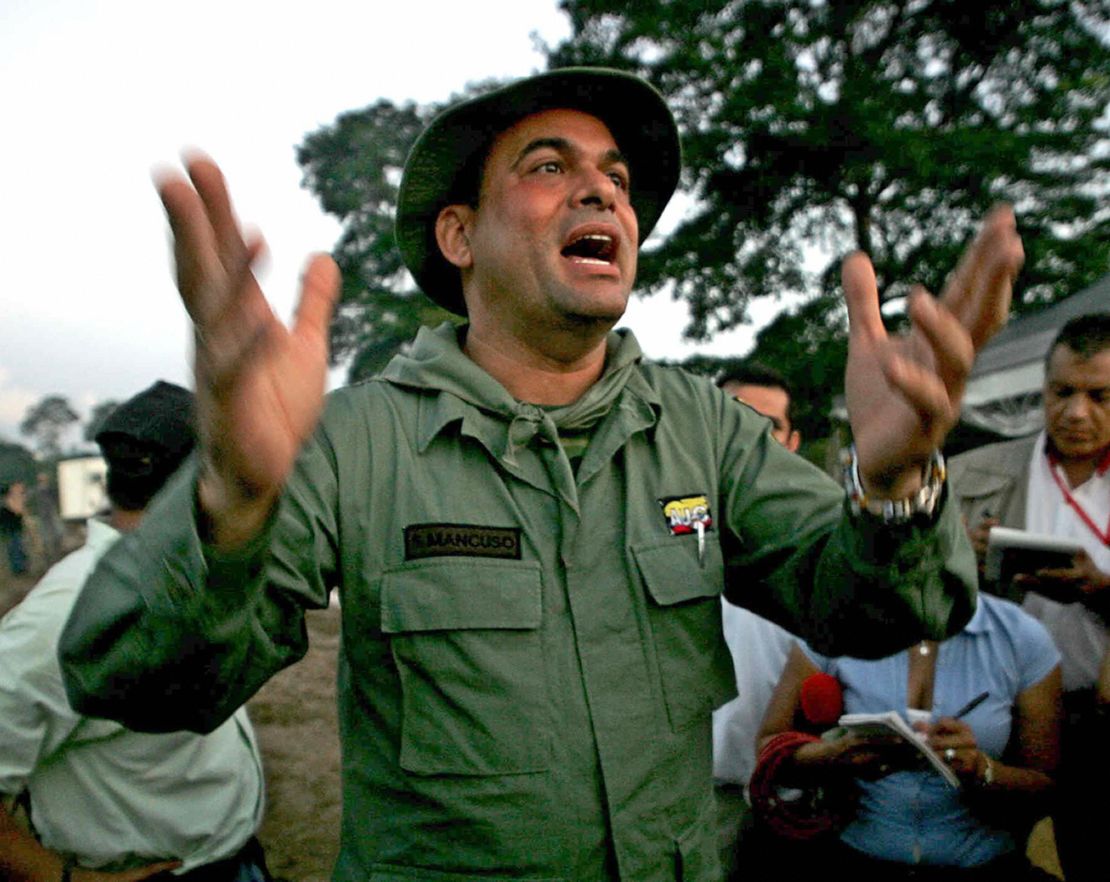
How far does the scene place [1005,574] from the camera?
296cm

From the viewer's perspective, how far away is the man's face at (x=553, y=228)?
1.92 meters

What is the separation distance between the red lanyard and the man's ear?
8.23ft

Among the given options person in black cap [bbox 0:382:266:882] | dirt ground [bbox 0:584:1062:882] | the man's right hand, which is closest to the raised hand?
the man's right hand

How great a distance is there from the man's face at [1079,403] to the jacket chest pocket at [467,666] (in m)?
2.58

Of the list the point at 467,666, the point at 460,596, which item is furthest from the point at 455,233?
the point at 467,666

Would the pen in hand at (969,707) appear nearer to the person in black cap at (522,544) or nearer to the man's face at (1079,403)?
the man's face at (1079,403)

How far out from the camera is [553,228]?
2.00 metres

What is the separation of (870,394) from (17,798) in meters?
2.29

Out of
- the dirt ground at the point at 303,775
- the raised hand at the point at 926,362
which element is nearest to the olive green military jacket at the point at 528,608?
the raised hand at the point at 926,362

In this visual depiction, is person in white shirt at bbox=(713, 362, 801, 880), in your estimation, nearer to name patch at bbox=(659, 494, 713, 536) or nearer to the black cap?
name patch at bbox=(659, 494, 713, 536)

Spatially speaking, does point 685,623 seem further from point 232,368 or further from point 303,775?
point 303,775

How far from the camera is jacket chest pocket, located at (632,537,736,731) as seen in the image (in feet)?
5.41

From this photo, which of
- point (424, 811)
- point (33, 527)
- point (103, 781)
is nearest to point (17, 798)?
point (103, 781)

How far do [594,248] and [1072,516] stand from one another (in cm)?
232
